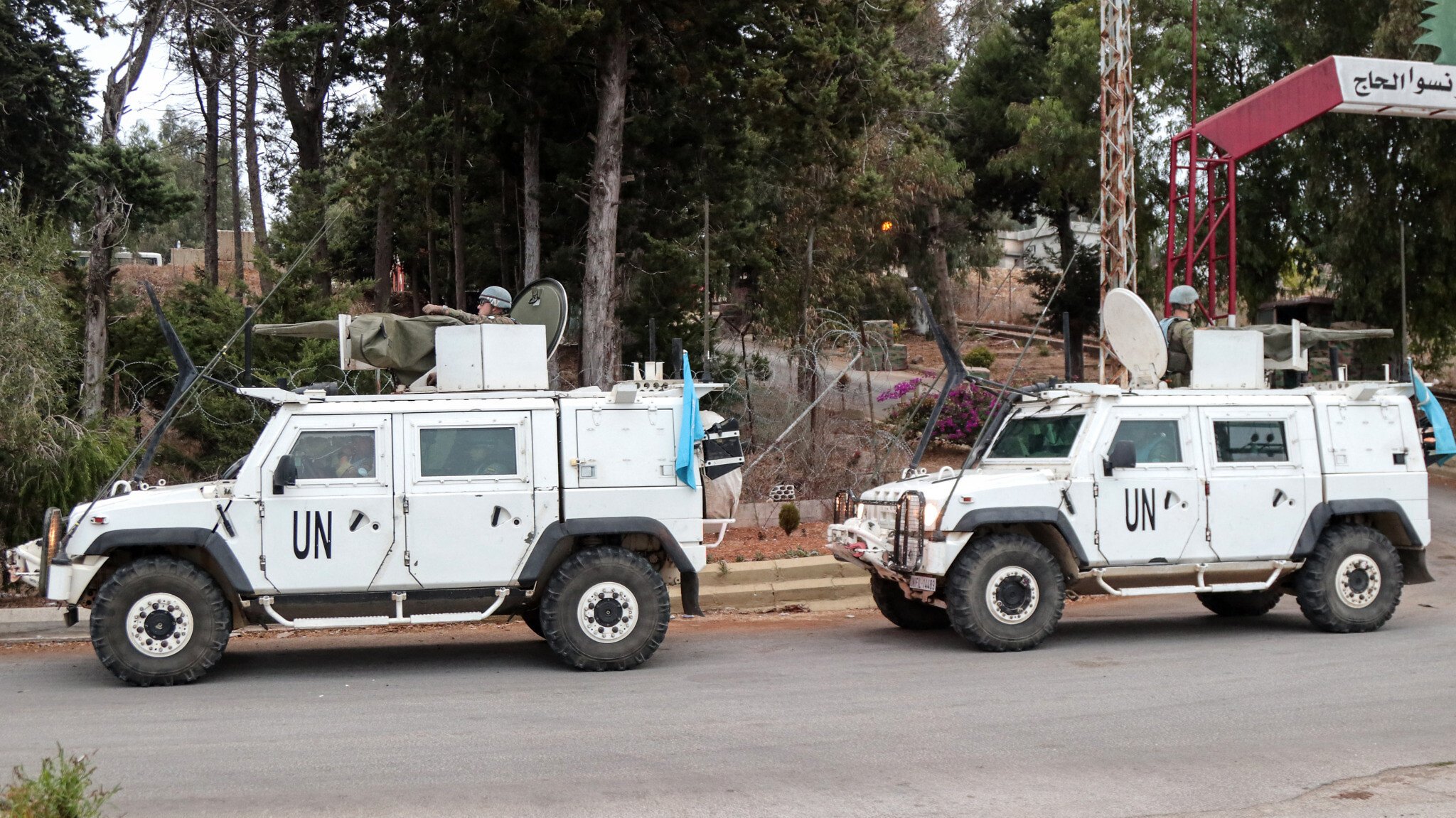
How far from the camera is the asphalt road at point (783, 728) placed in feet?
20.6

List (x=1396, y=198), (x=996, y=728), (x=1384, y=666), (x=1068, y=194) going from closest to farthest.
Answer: (x=996, y=728)
(x=1384, y=666)
(x=1396, y=198)
(x=1068, y=194)

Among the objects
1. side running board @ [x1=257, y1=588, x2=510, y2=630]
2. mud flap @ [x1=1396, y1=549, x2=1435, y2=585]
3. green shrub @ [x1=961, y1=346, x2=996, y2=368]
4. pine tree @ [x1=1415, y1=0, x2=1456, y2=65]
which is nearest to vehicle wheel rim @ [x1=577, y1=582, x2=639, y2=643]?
side running board @ [x1=257, y1=588, x2=510, y2=630]

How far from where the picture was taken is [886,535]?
10461 mm

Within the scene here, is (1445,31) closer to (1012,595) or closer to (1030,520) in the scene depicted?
(1030,520)

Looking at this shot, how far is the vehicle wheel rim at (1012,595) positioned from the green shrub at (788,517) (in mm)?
4571

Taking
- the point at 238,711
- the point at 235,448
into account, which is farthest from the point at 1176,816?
the point at 235,448

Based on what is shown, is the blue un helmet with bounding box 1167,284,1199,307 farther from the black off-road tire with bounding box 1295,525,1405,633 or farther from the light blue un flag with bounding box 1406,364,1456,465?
the black off-road tire with bounding box 1295,525,1405,633

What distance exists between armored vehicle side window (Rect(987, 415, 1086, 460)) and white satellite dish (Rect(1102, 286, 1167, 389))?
30.4 inches

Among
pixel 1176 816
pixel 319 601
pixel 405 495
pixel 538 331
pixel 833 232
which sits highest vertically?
pixel 833 232

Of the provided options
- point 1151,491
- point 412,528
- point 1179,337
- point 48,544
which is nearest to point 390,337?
point 412,528

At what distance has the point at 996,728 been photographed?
25.1 feet

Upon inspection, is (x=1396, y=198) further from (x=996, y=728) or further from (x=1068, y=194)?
(x=996, y=728)

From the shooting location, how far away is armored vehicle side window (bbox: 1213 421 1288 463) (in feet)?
35.1

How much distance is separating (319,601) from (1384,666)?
7670mm
